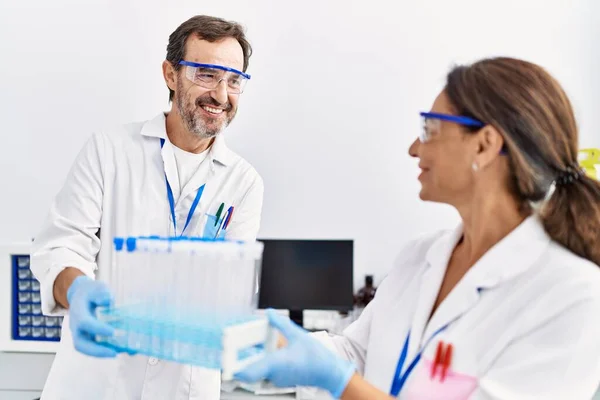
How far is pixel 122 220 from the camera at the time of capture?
177cm

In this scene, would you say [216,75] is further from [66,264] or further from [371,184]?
[371,184]

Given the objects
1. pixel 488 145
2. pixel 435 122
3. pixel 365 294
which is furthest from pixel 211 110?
pixel 365 294

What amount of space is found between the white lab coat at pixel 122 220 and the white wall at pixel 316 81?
1.46m

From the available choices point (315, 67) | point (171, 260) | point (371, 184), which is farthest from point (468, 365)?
point (315, 67)

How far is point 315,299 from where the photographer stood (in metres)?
3.14

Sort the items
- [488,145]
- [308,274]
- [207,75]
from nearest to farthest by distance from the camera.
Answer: [488,145] → [207,75] → [308,274]

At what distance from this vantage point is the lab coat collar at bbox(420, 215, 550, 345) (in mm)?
1214

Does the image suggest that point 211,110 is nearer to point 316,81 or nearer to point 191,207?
point 191,207

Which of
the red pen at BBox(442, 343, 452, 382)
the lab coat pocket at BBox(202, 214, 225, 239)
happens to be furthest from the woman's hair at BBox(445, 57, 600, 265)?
the lab coat pocket at BBox(202, 214, 225, 239)

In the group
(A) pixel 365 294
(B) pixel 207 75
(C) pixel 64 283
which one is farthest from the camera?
(A) pixel 365 294

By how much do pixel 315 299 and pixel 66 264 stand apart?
1763 mm

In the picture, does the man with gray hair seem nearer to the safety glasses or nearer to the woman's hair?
the safety glasses

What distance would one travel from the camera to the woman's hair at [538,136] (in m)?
1.18

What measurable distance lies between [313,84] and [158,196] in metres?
1.80
